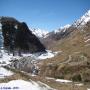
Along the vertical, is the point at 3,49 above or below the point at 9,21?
below

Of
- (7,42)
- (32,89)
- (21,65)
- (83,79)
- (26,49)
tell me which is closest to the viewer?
(32,89)

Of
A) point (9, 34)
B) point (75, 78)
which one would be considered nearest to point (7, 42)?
point (9, 34)

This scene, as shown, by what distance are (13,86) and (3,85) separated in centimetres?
214

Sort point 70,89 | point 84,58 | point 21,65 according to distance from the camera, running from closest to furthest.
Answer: point 70,89 < point 84,58 < point 21,65

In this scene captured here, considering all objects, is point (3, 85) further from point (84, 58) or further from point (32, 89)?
point (84, 58)

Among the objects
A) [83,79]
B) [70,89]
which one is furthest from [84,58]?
[70,89]

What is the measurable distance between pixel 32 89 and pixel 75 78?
47.4m

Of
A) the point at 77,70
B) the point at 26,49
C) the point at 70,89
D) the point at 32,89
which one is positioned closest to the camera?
the point at 32,89

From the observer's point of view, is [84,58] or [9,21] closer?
[84,58]

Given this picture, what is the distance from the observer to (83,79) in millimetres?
81000

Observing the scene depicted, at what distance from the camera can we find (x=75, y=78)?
83.4 m

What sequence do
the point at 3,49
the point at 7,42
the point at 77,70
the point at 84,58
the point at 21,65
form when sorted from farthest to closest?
the point at 7,42 < the point at 3,49 < the point at 21,65 < the point at 84,58 < the point at 77,70

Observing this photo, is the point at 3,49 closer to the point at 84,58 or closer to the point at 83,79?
the point at 84,58

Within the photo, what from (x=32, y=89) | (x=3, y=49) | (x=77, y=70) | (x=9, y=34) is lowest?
(x=32, y=89)
